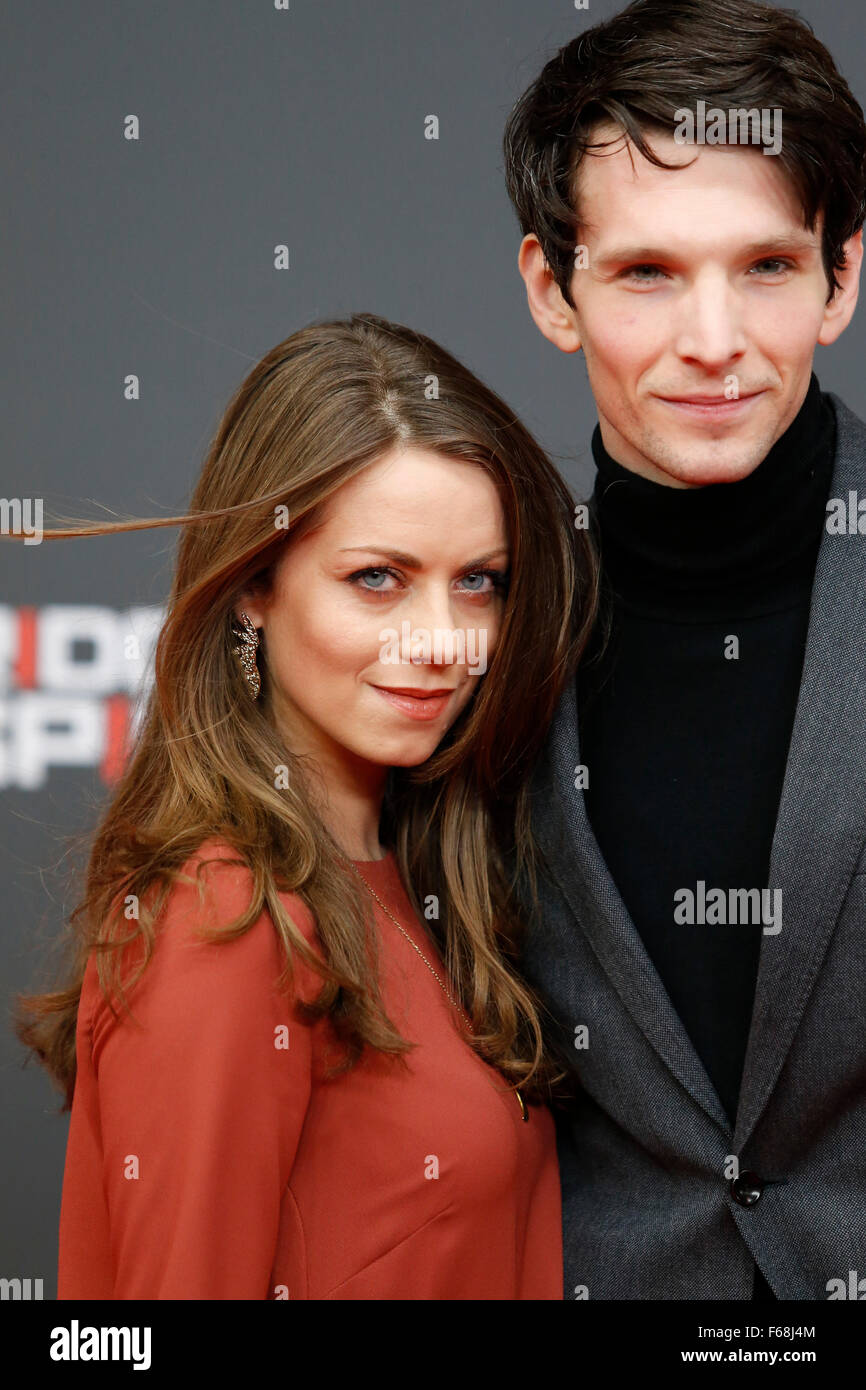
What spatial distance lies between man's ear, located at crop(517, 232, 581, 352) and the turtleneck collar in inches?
7.6

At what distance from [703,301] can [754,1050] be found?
0.77 meters

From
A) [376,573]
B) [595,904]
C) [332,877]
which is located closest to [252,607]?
[376,573]

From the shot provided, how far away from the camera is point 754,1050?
62.3 inches

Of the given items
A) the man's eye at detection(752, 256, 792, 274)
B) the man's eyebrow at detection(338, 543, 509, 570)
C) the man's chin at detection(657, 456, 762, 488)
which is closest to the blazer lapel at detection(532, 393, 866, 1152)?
the man's chin at detection(657, 456, 762, 488)

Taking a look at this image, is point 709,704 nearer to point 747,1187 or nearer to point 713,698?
point 713,698

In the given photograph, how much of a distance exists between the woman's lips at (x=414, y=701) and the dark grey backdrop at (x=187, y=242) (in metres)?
1.07

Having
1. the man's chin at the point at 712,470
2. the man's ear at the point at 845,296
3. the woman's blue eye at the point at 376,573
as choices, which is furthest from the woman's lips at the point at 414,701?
the man's ear at the point at 845,296

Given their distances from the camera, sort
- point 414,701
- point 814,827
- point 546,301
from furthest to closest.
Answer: point 546,301
point 414,701
point 814,827

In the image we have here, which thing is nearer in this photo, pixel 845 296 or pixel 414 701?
pixel 414 701

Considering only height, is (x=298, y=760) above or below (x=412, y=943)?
above

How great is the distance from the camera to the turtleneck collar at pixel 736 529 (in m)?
1.69

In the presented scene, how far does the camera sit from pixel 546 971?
5.89 feet

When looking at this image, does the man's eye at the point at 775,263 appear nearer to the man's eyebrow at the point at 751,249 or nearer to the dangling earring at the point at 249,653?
the man's eyebrow at the point at 751,249
